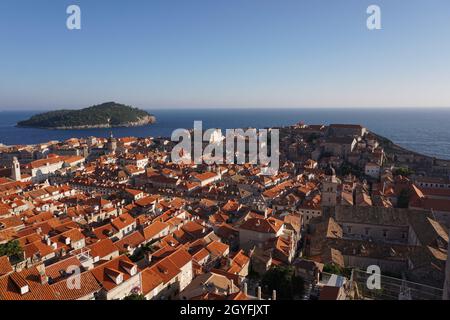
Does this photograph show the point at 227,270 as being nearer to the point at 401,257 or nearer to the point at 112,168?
the point at 401,257

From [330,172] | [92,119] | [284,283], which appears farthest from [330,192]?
[92,119]

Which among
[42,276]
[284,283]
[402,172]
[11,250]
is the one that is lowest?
[284,283]

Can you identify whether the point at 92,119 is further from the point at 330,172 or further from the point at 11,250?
the point at 11,250

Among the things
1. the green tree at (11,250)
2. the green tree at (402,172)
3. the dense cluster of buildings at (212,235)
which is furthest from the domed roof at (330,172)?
the green tree at (11,250)

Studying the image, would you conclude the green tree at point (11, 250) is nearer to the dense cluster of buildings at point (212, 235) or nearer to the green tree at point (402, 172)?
the dense cluster of buildings at point (212, 235)
